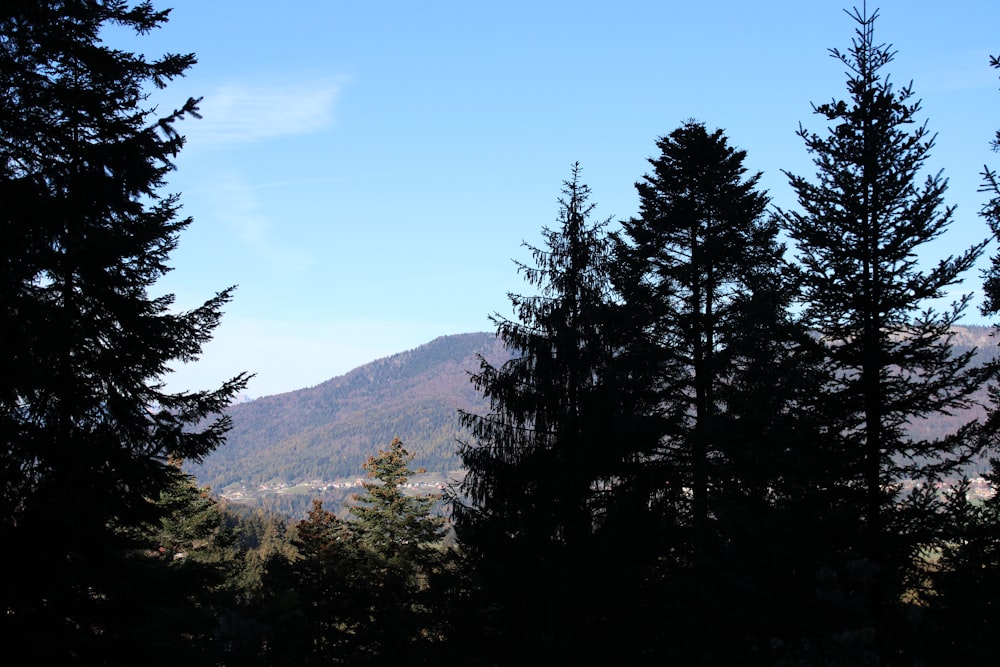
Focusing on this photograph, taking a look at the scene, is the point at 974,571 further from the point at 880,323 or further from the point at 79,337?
the point at 79,337

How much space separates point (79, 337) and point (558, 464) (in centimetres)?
980

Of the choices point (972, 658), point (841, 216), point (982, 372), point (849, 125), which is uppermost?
point (849, 125)

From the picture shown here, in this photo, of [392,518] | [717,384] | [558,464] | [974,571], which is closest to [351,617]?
[558,464]

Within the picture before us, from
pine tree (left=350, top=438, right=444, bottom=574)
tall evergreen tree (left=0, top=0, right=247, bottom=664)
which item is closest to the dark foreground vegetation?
tall evergreen tree (left=0, top=0, right=247, bottom=664)

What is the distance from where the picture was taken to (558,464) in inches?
619

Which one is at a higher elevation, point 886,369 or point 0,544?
point 886,369

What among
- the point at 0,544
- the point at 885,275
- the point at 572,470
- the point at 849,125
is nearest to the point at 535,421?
the point at 572,470

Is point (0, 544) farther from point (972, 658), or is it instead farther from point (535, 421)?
point (972, 658)

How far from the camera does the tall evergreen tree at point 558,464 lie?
14773mm

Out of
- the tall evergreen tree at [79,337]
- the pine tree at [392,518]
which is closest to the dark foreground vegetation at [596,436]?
the tall evergreen tree at [79,337]

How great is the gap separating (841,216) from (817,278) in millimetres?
1351

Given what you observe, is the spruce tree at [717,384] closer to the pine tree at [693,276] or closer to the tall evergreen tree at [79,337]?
the pine tree at [693,276]

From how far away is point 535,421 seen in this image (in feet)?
54.8

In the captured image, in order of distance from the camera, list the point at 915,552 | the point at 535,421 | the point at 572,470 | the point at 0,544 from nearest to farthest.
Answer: the point at 0,544 → the point at 915,552 → the point at 572,470 → the point at 535,421
